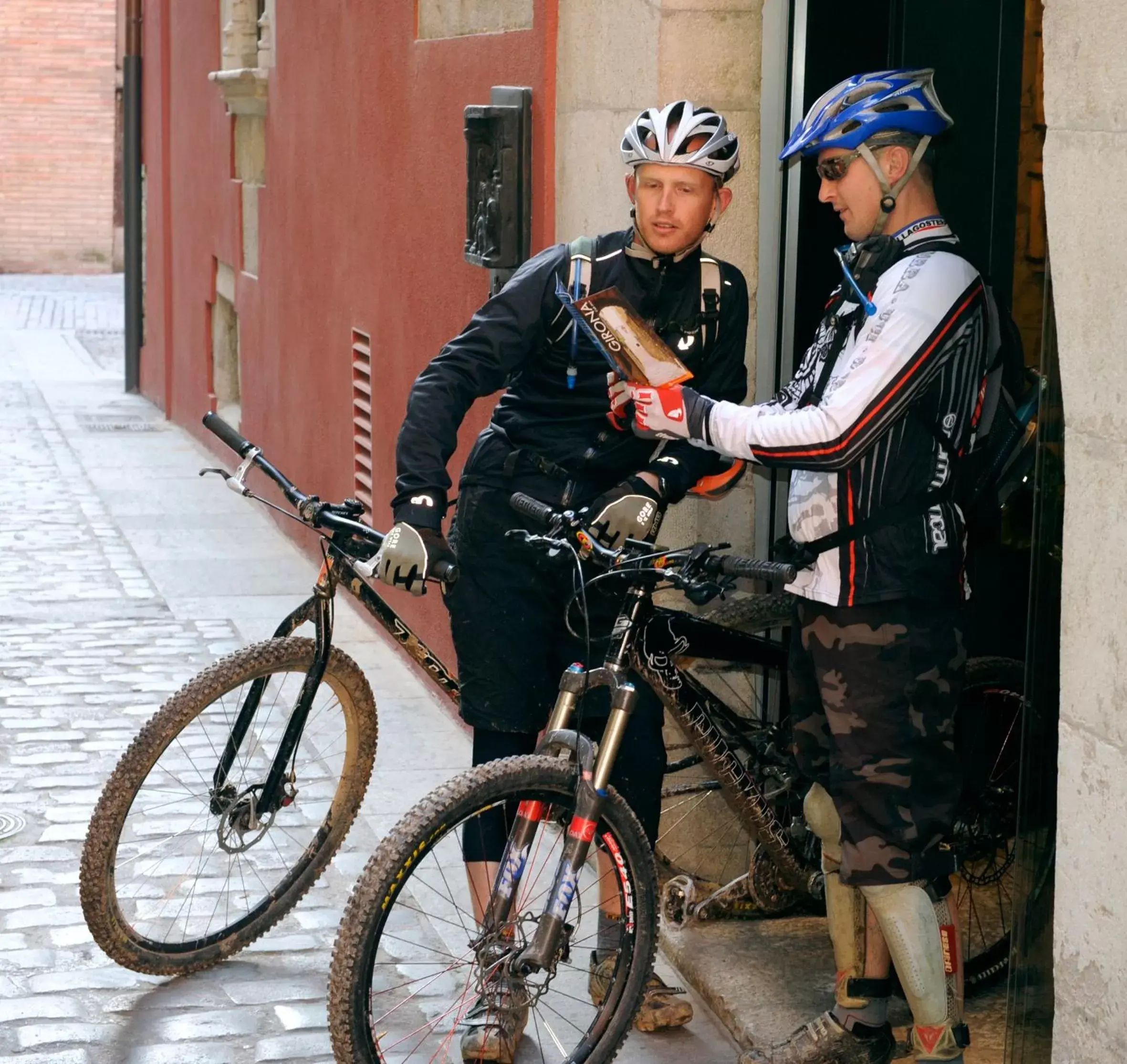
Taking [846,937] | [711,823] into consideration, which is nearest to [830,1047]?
[846,937]

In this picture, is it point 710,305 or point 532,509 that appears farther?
point 710,305

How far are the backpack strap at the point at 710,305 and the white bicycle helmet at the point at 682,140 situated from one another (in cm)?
25

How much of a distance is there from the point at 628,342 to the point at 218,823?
1798 millimetres

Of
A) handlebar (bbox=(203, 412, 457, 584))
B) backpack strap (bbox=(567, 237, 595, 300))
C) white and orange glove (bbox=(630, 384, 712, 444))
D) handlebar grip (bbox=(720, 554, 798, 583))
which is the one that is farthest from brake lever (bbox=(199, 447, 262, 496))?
handlebar grip (bbox=(720, 554, 798, 583))

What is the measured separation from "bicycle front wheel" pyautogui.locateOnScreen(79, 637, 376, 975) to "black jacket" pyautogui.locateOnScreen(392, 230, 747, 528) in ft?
2.18

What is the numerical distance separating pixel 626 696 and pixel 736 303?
3.57ft

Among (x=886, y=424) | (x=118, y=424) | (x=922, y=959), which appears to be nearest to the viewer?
(x=886, y=424)

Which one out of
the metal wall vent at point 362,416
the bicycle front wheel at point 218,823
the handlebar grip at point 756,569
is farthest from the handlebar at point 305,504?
the metal wall vent at point 362,416

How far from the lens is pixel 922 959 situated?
3.92m

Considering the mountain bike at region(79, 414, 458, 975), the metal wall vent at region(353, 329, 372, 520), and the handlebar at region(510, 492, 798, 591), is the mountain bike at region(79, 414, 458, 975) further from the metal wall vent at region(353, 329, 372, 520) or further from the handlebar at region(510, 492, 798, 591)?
the metal wall vent at region(353, 329, 372, 520)

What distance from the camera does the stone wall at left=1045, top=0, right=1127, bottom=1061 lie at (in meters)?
3.12

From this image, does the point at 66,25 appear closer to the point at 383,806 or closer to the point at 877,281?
the point at 383,806

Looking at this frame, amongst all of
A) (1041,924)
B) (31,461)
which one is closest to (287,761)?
(1041,924)

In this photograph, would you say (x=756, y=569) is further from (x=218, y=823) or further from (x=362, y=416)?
(x=362, y=416)
